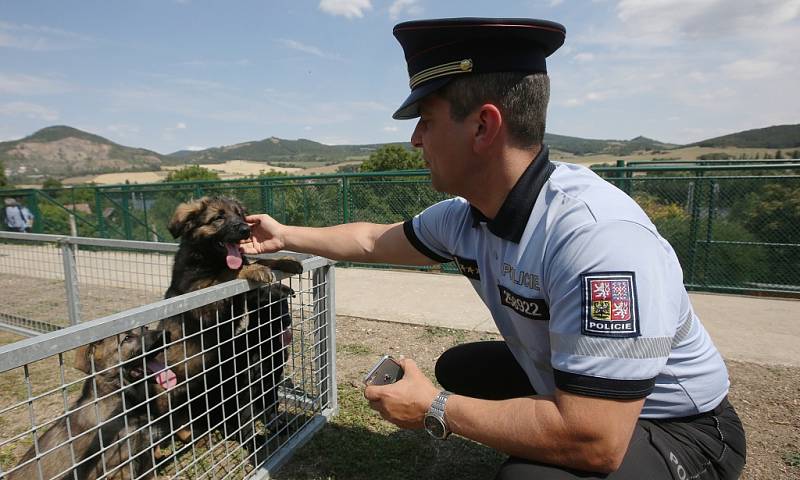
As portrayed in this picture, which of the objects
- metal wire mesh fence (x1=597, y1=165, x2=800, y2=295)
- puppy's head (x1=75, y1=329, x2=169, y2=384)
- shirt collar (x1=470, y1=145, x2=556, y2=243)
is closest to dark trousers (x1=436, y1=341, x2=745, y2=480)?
shirt collar (x1=470, y1=145, x2=556, y2=243)

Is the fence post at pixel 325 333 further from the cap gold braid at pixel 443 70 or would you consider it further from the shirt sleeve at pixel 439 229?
the cap gold braid at pixel 443 70

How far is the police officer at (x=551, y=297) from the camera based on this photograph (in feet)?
4.55

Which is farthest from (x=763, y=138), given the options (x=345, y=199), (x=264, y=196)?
(x=264, y=196)

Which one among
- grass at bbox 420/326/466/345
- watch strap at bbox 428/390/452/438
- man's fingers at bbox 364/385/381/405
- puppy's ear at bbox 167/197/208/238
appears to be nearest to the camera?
watch strap at bbox 428/390/452/438

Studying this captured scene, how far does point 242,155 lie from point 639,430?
12649 centimetres

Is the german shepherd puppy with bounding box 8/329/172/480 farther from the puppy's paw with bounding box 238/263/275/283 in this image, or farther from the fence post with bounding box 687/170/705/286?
the fence post with bounding box 687/170/705/286

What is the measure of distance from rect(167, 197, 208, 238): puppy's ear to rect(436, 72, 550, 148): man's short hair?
10.0 feet

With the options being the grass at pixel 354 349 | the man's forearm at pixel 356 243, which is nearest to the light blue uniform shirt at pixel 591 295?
the man's forearm at pixel 356 243

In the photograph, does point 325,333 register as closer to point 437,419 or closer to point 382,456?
point 382,456

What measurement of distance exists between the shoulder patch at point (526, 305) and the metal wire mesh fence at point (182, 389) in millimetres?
1339

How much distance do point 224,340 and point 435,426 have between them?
1532 millimetres

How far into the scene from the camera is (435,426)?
5.59ft

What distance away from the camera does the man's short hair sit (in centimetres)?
165

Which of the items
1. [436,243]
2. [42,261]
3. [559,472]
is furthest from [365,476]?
[42,261]
